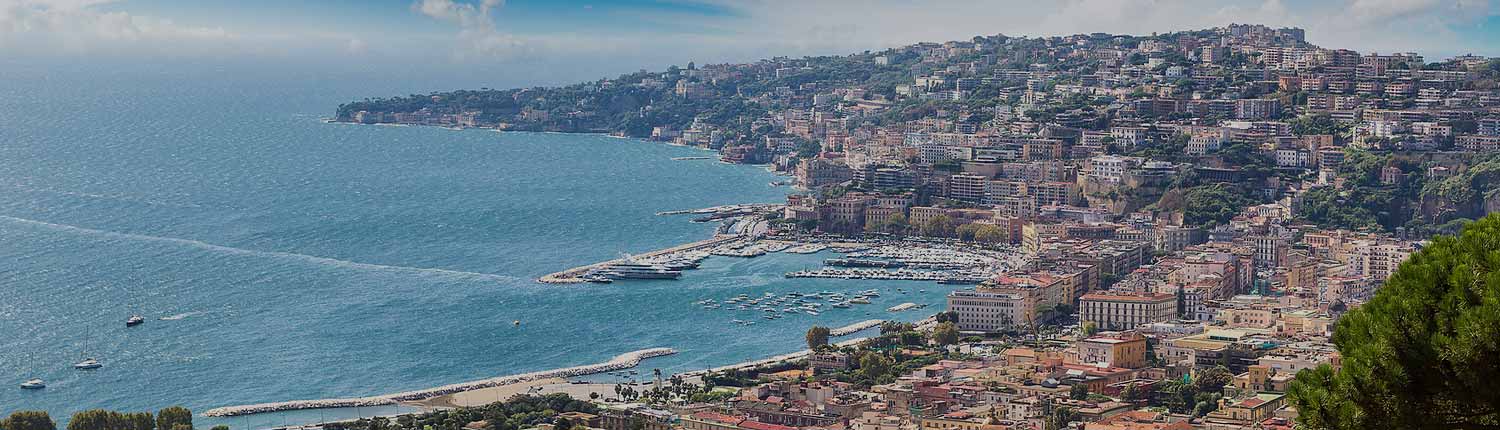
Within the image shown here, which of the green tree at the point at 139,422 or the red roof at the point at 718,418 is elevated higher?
the green tree at the point at 139,422

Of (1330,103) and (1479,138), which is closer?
→ (1479,138)

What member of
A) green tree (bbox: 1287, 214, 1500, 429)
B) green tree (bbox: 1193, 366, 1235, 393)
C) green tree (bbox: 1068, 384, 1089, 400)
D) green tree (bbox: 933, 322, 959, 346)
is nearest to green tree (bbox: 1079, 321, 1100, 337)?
green tree (bbox: 933, 322, 959, 346)

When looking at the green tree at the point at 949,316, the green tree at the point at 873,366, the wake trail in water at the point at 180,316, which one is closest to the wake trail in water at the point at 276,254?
the wake trail in water at the point at 180,316

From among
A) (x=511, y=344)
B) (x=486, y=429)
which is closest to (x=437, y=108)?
(x=511, y=344)

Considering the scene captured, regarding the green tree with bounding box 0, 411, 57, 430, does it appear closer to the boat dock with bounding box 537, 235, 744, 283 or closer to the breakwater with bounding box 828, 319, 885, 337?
the breakwater with bounding box 828, 319, 885, 337

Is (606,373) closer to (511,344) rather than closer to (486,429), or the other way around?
(511,344)

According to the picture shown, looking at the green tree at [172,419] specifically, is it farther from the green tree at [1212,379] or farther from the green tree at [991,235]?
the green tree at [991,235]

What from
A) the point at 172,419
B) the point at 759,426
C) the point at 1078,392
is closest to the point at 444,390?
the point at 172,419
